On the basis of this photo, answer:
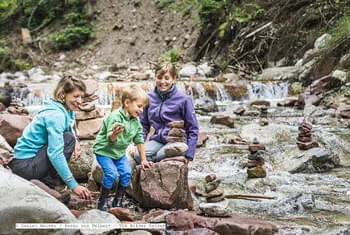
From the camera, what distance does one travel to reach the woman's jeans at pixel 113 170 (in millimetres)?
3494

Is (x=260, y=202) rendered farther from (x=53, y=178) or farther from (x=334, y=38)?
(x=334, y=38)

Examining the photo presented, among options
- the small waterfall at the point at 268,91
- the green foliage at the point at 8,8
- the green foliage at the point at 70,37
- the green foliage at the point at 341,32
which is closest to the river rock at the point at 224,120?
the small waterfall at the point at 268,91

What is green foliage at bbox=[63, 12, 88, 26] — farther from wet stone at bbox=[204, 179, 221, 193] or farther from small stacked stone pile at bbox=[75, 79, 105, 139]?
wet stone at bbox=[204, 179, 221, 193]

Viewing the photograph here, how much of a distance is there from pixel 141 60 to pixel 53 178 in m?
19.2

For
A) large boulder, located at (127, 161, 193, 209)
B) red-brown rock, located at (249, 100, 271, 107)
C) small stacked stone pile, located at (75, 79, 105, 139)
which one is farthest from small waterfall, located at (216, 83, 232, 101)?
large boulder, located at (127, 161, 193, 209)

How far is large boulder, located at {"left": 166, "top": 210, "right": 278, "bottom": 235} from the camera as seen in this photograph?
3.11 meters

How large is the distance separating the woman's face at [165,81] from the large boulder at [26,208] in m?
1.75

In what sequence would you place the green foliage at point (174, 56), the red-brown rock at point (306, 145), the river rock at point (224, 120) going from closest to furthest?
1. the red-brown rock at point (306, 145)
2. the river rock at point (224, 120)
3. the green foliage at point (174, 56)

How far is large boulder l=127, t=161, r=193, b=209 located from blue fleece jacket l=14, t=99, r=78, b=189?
83 cm

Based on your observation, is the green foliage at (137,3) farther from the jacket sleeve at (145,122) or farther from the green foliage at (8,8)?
the jacket sleeve at (145,122)

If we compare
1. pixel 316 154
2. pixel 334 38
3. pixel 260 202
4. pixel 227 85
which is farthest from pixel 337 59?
pixel 260 202

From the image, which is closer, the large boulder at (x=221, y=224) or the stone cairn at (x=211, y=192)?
the large boulder at (x=221, y=224)

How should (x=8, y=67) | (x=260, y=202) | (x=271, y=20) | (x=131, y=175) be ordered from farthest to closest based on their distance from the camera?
(x=8, y=67) < (x=271, y=20) < (x=260, y=202) < (x=131, y=175)

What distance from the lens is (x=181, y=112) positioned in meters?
4.24
